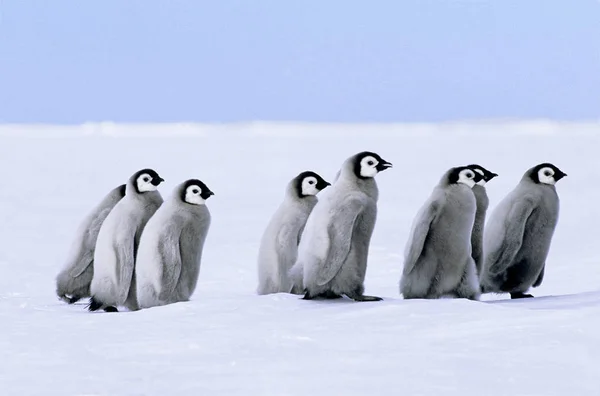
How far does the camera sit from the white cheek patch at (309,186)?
18.9ft

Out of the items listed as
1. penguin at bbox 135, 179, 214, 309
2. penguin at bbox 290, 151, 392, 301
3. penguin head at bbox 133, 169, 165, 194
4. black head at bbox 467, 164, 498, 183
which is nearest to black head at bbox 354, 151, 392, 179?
penguin at bbox 290, 151, 392, 301

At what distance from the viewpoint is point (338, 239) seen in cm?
486

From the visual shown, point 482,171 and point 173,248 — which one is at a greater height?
point 482,171

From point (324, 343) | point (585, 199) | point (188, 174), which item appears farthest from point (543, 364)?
point (188, 174)

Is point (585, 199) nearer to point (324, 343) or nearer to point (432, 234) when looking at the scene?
point (432, 234)

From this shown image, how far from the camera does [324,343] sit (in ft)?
12.9

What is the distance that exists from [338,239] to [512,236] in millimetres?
1382

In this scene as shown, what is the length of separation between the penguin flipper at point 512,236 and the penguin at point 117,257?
81.3 inches

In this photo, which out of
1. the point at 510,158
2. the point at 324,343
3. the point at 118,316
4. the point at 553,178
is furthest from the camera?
the point at 510,158

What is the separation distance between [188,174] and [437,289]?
38.4 ft

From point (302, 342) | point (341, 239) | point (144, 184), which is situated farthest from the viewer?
point (144, 184)

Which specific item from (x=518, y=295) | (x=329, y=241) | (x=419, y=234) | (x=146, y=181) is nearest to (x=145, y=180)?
(x=146, y=181)

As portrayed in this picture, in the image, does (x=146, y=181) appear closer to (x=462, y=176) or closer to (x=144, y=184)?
(x=144, y=184)

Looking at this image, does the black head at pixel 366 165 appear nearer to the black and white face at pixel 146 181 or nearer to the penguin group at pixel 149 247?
the penguin group at pixel 149 247
